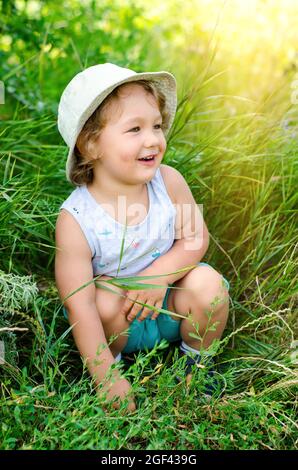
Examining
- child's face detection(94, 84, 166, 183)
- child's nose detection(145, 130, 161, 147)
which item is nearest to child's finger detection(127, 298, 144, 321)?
child's face detection(94, 84, 166, 183)

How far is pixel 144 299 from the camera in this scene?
2.16m

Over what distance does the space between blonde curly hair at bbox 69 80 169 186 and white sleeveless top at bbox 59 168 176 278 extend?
0.05 meters

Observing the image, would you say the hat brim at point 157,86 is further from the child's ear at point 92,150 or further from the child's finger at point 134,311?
the child's finger at point 134,311

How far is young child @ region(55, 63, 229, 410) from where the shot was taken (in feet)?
6.81

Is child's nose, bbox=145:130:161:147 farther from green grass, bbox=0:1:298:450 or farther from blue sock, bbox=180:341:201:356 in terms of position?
blue sock, bbox=180:341:201:356

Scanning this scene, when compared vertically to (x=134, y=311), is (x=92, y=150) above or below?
above

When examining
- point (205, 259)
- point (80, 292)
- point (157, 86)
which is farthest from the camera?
point (205, 259)

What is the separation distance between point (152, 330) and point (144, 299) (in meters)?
0.16

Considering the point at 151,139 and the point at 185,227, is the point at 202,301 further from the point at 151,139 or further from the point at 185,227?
the point at 151,139

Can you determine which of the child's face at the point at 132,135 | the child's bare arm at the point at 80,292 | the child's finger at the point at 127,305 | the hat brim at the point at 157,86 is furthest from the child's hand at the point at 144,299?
the hat brim at the point at 157,86

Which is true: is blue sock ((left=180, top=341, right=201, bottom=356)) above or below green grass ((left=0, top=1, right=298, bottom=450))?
below

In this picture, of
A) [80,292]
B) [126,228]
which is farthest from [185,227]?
[80,292]

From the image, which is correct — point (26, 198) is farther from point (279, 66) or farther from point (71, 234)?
point (279, 66)

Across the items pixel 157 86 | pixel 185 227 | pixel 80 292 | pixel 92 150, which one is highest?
pixel 157 86
